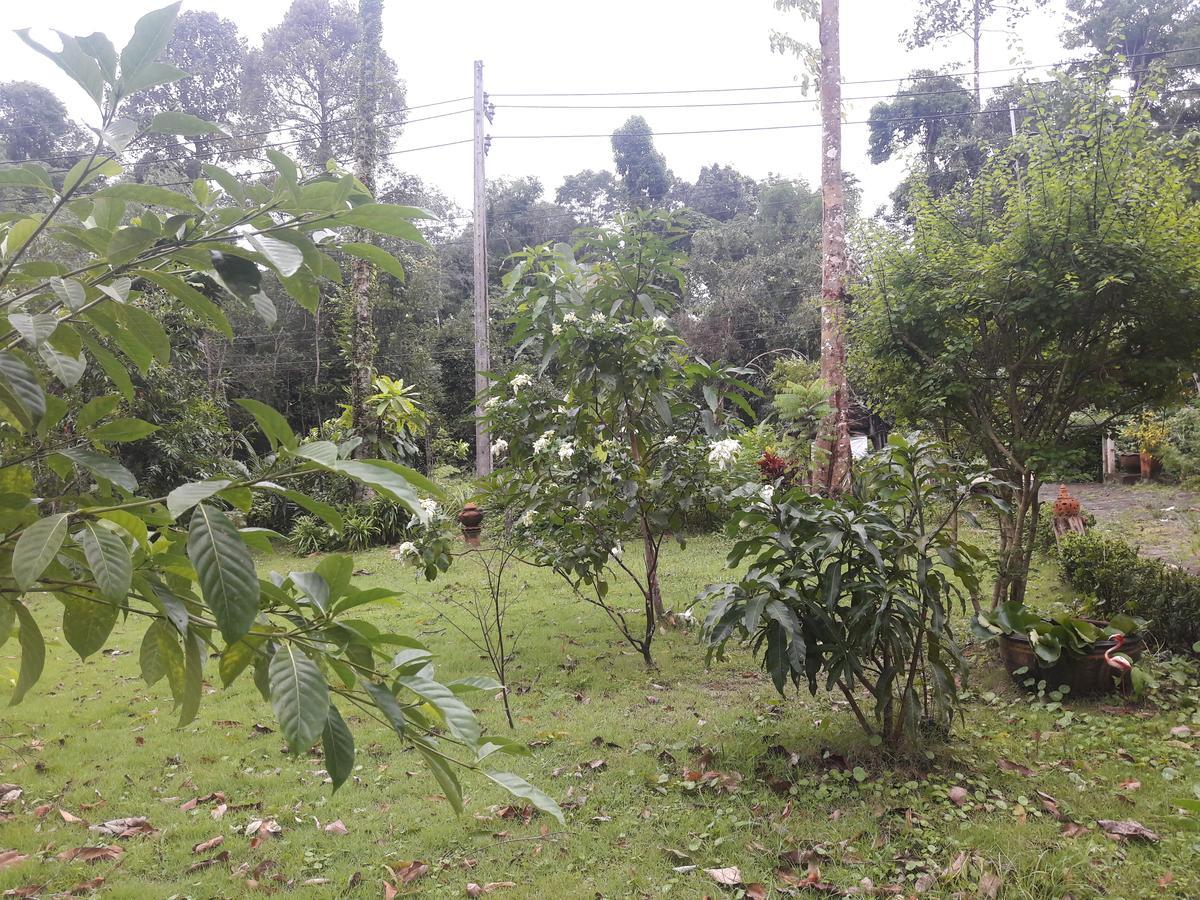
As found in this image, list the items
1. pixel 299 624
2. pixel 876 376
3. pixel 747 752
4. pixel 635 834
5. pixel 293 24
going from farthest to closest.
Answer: pixel 293 24 < pixel 876 376 < pixel 747 752 < pixel 635 834 < pixel 299 624

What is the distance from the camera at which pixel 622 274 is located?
4391 millimetres

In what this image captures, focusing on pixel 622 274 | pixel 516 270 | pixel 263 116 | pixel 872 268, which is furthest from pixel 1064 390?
pixel 263 116

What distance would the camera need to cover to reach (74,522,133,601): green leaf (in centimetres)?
61

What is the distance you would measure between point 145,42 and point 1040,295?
3.96 m

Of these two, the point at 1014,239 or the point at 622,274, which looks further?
the point at 622,274

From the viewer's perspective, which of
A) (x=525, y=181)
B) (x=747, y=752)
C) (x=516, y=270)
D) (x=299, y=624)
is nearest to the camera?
(x=299, y=624)

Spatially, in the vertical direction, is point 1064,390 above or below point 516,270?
below

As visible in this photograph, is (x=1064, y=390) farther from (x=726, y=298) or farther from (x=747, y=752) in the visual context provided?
(x=726, y=298)

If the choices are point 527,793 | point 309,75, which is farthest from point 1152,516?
point 309,75

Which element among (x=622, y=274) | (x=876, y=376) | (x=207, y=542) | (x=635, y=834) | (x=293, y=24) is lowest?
(x=635, y=834)

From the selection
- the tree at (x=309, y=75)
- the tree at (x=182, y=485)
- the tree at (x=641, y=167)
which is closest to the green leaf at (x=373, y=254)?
the tree at (x=182, y=485)

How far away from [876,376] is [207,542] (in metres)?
4.51

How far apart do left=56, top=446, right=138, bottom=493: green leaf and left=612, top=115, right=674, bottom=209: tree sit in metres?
21.3

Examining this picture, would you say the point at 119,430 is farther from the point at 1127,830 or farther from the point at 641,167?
the point at 641,167
